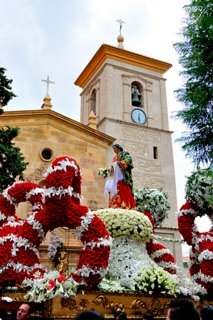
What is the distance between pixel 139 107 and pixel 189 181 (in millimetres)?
15916

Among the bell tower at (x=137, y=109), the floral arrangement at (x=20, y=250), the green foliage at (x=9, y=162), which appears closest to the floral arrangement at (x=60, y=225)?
the floral arrangement at (x=20, y=250)

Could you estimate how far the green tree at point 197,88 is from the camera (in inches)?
287

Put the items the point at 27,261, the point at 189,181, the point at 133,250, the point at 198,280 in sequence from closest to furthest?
1. the point at 27,261
2. the point at 133,250
3. the point at 198,280
4. the point at 189,181

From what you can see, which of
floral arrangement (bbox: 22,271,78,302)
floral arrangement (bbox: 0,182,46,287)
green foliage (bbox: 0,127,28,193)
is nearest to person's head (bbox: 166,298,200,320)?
floral arrangement (bbox: 22,271,78,302)

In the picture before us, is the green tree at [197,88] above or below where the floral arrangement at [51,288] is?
above

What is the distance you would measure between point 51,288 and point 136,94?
65.5 ft

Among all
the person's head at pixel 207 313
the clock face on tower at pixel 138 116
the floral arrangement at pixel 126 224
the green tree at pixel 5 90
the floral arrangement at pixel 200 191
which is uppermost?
the clock face on tower at pixel 138 116

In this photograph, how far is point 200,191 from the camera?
812cm

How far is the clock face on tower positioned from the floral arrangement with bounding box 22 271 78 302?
18180mm

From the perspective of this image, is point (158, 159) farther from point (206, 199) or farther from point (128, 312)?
point (128, 312)

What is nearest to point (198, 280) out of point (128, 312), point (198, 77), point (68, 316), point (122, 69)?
point (128, 312)

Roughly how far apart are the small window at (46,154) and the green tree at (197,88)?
36.2 feet

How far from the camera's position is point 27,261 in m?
6.30

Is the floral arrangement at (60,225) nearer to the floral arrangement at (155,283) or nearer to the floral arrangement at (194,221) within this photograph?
the floral arrangement at (155,283)
